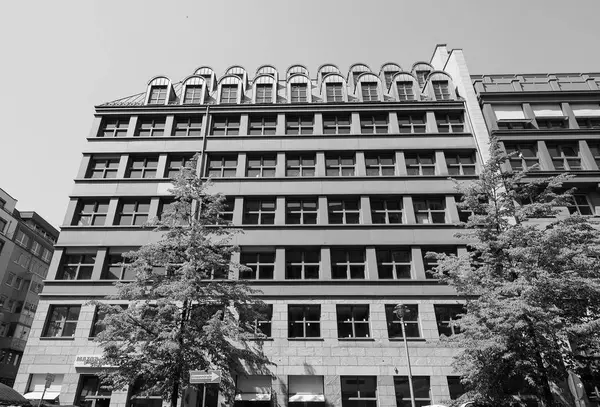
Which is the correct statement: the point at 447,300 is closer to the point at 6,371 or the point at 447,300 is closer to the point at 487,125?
the point at 487,125

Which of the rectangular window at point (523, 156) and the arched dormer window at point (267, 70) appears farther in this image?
the arched dormer window at point (267, 70)

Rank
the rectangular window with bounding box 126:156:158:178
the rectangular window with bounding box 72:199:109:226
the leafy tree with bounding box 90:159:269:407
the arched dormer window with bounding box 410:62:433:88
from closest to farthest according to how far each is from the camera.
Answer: the leafy tree with bounding box 90:159:269:407 < the rectangular window with bounding box 72:199:109:226 < the rectangular window with bounding box 126:156:158:178 < the arched dormer window with bounding box 410:62:433:88

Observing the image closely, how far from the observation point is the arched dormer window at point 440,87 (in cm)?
3347

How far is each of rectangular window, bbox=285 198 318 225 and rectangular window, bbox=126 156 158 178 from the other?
10.6 m

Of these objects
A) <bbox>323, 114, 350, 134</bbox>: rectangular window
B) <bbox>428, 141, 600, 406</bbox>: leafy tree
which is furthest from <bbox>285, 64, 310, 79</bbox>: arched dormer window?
<bbox>428, 141, 600, 406</bbox>: leafy tree

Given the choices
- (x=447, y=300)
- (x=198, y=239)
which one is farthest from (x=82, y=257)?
(x=447, y=300)

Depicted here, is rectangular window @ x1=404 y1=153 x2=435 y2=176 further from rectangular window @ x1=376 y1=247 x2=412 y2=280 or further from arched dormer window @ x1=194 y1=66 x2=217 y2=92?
arched dormer window @ x1=194 y1=66 x2=217 y2=92

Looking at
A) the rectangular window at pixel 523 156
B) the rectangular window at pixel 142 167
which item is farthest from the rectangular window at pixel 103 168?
the rectangular window at pixel 523 156

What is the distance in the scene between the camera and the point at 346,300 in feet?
82.2

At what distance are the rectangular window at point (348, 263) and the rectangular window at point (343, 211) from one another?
2119 mm

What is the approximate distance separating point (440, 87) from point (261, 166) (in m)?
16.5

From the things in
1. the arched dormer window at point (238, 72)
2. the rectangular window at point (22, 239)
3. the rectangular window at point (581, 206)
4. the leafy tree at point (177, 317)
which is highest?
the arched dormer window at point (238, 72)

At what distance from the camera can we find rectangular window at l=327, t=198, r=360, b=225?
28.3m

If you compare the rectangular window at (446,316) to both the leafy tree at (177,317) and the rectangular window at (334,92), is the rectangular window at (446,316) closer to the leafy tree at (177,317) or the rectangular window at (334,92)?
the leafy tree at (177,317)
